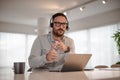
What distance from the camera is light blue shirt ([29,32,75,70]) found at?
1.55 m

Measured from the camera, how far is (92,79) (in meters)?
0.90

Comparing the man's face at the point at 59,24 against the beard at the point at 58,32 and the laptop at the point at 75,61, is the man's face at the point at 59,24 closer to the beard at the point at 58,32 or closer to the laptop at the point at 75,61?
the beard at the point at 58,32

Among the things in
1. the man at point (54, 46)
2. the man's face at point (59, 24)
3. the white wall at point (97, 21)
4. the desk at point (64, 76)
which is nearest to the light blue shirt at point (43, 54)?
the man at point (54, 46)

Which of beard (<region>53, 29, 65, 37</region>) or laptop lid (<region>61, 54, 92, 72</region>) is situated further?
beard (<region>53, 29, 65, 37</region>)

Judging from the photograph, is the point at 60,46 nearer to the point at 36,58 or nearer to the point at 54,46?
the point at 54,46

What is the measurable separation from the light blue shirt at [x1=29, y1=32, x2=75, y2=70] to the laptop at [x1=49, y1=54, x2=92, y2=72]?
58mm

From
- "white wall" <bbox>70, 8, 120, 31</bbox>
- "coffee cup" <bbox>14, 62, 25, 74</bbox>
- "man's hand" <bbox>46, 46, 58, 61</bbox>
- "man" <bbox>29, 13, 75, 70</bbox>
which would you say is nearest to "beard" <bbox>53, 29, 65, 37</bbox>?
"man" <bbox>29, 13, 75, 70</bbox>

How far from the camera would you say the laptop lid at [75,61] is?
1.43m

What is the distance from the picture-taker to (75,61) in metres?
1.48

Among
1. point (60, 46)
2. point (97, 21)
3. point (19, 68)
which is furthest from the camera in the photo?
point (97, 21)

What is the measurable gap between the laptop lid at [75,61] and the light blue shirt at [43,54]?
2.4 inches

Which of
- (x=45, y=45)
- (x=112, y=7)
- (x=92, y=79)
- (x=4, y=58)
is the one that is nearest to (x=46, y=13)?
(x=112, y=7)

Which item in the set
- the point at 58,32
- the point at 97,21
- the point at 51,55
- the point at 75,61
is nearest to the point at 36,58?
the point at 51,55

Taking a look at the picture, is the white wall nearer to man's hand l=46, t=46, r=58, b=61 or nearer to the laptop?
the laptop
